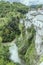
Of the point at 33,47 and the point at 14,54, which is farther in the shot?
the point at 14,54

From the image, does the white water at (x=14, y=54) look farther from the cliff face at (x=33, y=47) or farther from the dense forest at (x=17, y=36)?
the cliff face at (x=33, y=47)

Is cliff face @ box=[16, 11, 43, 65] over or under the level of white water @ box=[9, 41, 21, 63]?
over

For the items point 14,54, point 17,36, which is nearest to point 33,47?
point 14,54

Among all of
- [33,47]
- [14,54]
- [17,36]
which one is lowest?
[17,36]

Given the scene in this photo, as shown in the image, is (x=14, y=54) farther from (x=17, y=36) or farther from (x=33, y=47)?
(x=17, y=36)

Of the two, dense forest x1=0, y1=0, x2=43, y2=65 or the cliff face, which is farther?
dense forest x1=0, y1=0, x2=43, y2=65

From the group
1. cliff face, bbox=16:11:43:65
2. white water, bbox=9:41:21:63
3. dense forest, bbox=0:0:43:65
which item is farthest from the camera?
white water, bbox=9:41:21:63

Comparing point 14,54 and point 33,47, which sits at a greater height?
point 33,47

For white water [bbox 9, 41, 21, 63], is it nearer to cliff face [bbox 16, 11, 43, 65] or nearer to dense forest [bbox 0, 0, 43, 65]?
dense forest [bbox 0, 0, 43, 65]

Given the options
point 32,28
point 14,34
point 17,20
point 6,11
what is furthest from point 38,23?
point 6,11

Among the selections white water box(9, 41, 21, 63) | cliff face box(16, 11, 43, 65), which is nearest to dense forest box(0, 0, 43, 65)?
cliff face box(16, 11, 43, 65)

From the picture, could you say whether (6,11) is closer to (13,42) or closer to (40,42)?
(13,42)
